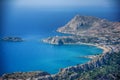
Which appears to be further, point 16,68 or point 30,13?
point 30,13

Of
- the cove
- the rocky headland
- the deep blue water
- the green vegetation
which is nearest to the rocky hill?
the rocky headland

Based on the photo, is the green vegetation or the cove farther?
the green vegetation

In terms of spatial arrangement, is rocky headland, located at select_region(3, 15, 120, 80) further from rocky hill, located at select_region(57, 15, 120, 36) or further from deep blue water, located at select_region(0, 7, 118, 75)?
deep blue water, located at select_region(0, 7, 118, 75)

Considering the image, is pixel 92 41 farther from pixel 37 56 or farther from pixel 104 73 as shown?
pixel 37 56

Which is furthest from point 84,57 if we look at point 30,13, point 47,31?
point 30,13

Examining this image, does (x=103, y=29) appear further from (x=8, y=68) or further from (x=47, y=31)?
(x=8, y=68)

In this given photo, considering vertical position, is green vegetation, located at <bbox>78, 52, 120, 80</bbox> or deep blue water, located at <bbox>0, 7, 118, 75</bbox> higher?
deep blue water, located at <bbox>0, 7, 118, 75</bbox>

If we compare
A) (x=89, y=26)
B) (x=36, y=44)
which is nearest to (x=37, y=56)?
(x=36, y=44)
